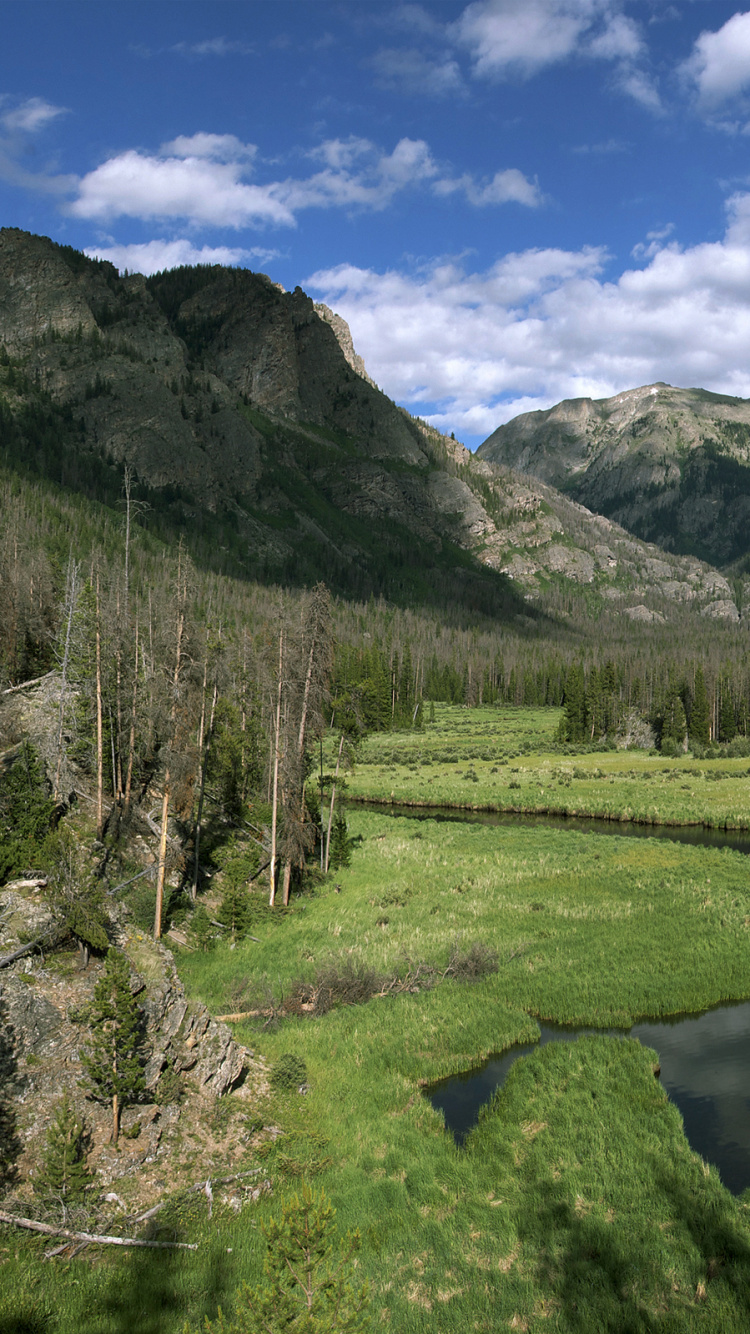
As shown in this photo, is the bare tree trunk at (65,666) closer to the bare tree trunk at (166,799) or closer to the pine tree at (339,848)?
the bare tree trunk at (166,799)

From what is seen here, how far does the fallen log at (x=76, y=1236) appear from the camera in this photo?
34.7ft

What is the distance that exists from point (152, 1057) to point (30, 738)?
679 inches

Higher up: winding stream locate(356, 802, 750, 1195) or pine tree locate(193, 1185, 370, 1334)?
pine tree locate(193, 1185, 370, 1334)

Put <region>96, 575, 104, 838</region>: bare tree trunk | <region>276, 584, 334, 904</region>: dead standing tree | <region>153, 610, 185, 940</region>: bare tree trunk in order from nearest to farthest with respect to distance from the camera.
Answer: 1. <region>153, 610, 185, 940</region>: bare tree trunk
2. <region>96, 575, 104, 838</region>: bare tree trunk
3. <region>276, 584, 334, 904</region>: dead standing tree

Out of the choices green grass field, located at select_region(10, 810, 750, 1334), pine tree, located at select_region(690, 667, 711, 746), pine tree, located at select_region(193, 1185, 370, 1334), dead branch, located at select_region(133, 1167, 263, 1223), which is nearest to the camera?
pine tree, located at select_region(193, 1185, 370, 1334)

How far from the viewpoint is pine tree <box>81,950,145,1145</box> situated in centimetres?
1266

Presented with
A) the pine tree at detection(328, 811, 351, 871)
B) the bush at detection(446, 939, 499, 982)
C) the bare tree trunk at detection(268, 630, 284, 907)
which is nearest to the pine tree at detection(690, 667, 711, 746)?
the pine tree at detection(328, 811, 351, 871)

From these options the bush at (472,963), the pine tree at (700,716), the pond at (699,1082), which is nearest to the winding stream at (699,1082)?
the pond at (699,1082)

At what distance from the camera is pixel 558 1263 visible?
11.3 metres

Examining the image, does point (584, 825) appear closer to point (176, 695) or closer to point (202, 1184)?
point (176, 695)

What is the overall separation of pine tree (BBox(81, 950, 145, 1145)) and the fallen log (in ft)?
6.85

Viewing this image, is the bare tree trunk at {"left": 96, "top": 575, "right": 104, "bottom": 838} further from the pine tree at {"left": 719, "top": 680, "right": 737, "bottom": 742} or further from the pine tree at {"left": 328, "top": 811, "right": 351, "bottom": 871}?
the pine tree at {"left": 719, "top": 680, "right": 737, "bottom": 742}

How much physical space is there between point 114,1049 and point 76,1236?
9.11ft

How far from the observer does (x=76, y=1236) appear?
417 inches
